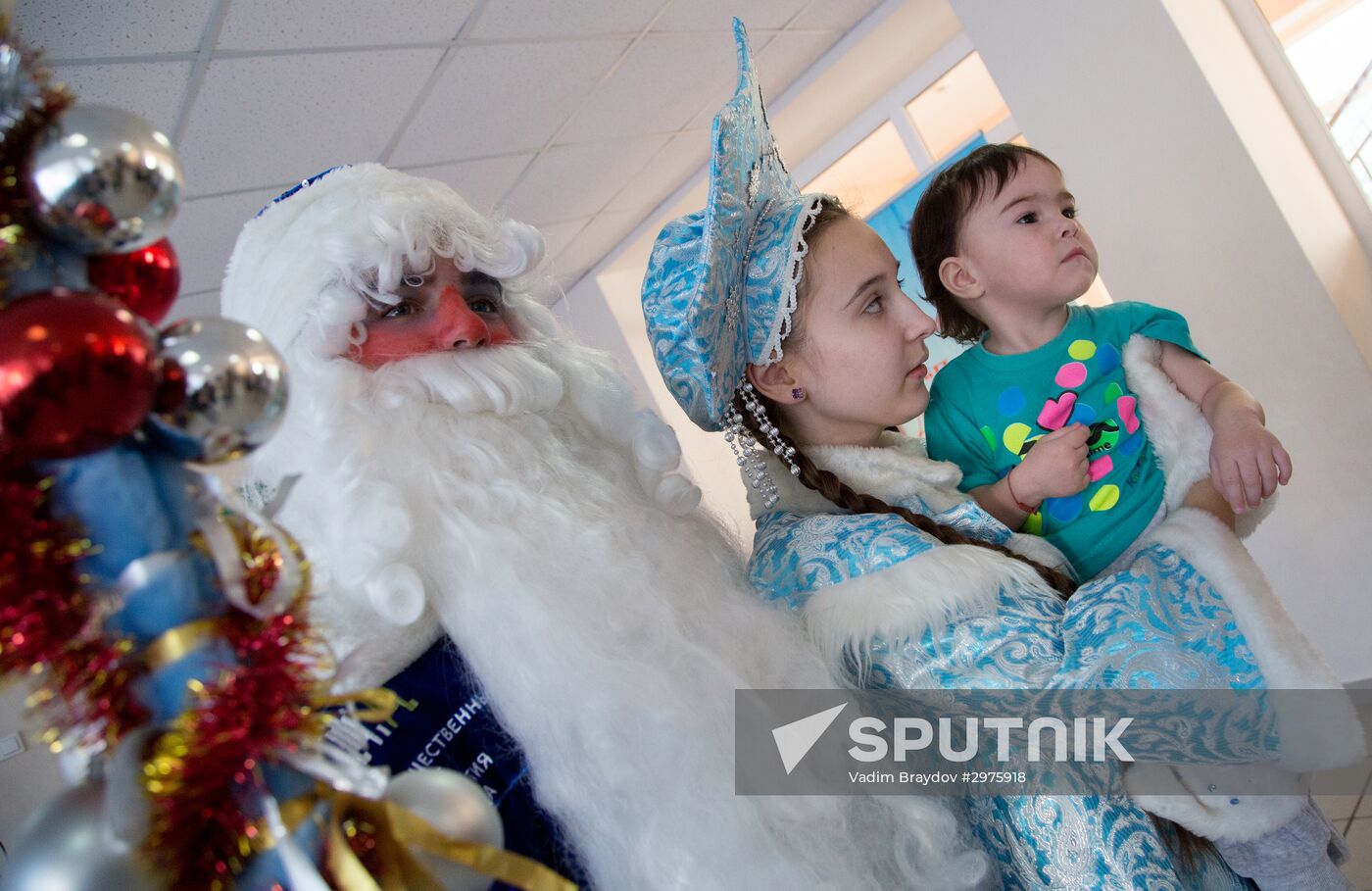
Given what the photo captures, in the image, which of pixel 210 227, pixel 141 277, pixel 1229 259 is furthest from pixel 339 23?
pixel 1229 259

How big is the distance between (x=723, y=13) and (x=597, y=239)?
7.95 feet

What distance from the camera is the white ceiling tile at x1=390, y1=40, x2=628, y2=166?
343 centimetres

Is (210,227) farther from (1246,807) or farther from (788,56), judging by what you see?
(1246,807)

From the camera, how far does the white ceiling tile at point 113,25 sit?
2.21 metres

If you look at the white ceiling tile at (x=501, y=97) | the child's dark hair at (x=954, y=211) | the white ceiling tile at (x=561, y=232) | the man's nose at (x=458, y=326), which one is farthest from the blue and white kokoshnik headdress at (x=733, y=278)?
the white ceiling tile at (x=561, y=232)

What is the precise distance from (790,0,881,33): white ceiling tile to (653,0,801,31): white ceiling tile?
6cm

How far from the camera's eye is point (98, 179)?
47 centimetres

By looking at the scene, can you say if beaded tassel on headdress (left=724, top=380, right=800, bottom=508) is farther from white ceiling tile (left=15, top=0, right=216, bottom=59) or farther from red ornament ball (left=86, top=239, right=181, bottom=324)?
white ceiling tile (left=15, top=0, right=216, bottom=59)

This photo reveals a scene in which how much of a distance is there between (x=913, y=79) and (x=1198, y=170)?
6.62ft

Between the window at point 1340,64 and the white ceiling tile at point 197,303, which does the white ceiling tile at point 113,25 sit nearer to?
the white ceiling tile at point 197,303

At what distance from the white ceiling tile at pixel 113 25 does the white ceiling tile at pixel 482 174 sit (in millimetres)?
1527

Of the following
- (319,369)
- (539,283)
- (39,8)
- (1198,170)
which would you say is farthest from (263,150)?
(1198,170)

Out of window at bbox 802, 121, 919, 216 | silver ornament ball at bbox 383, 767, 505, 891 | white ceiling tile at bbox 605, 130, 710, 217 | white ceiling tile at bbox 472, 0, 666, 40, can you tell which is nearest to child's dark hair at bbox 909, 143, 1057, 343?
silver ornament ball at bbox 383, 767, 505, 891

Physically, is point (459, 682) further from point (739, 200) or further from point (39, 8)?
point (39, 8)
